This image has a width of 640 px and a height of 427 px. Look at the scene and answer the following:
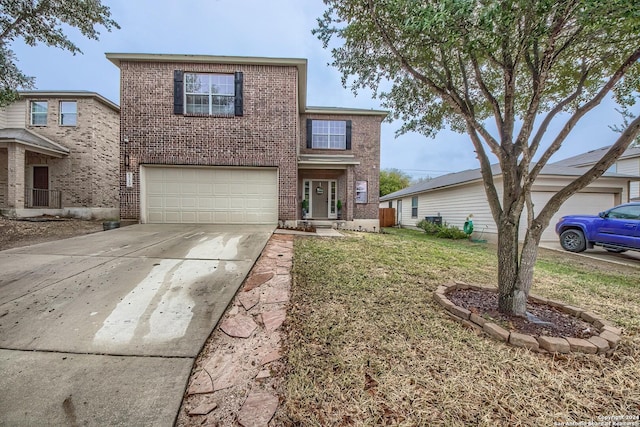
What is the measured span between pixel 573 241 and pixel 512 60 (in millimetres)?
8685

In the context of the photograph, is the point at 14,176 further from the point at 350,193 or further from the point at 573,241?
the point at 573,241

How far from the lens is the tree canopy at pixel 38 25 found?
7.24 metres

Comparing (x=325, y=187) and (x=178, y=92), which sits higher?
(x=178, y=92)

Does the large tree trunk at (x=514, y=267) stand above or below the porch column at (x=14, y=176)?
below

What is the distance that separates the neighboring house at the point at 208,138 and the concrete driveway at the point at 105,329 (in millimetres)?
4316

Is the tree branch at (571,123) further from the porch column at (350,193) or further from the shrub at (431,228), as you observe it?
the shrub at (431,228)

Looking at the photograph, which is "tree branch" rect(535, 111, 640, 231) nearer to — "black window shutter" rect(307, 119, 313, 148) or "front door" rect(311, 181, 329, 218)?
"black window shutter" rect(307, 119, 313, 148)

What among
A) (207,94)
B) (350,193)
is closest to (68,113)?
(207,94)

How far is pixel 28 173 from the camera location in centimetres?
1284

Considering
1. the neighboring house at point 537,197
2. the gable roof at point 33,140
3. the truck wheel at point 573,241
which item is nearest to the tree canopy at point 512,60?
the truck wheel at point 573,241

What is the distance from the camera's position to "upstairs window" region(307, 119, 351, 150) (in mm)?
13023

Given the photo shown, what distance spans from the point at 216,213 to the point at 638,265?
12105mm

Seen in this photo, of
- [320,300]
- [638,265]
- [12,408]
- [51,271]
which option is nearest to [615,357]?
[320,300]

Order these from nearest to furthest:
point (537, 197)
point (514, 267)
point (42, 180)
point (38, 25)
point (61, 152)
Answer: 1. point (514, 267)
2. point (38, 25)
3. point (537, 197)
4. point (61, 152)
5. point (42, 180)
